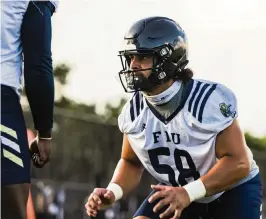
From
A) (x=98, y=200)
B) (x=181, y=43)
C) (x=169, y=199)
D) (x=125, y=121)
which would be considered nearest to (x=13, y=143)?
(x=98, y=200)

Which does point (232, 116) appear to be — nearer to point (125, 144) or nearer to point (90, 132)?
point (125, 144)

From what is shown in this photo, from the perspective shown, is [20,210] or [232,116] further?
[232,116]

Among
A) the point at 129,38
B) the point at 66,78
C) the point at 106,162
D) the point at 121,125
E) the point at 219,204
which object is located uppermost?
the point at 129,38

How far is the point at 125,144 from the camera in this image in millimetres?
5891

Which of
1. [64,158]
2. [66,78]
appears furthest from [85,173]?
[66,78]

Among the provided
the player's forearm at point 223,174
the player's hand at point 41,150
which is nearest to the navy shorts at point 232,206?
the player's forearm at point 223,174

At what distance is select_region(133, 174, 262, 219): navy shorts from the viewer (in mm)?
5672

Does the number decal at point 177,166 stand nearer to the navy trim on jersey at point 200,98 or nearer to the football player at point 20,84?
the navy trim on jersey at point 200,98

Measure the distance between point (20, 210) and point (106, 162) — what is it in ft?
40.8

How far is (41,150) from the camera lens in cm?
526

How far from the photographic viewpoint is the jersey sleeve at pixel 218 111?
548 cm

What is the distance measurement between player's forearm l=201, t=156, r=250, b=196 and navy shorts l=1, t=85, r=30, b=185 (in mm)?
1020

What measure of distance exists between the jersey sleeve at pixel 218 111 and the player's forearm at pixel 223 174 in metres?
0.18

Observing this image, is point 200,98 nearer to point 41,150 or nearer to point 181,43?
point 181,43
